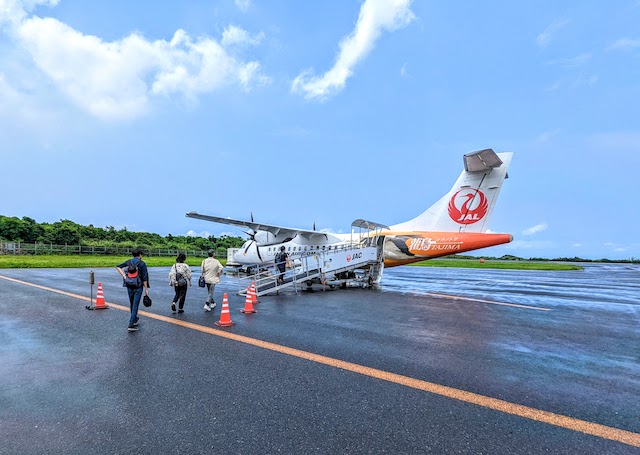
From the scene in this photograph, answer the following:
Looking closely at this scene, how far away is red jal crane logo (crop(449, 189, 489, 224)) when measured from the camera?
50.4 ft

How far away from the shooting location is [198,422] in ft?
11.5

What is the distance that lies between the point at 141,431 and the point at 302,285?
1416cm

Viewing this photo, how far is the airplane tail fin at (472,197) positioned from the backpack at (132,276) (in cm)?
1245

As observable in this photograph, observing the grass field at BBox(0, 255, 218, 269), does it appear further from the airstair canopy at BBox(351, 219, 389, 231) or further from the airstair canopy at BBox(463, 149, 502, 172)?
the airstair canopy at BBox(463, 149, 502, 172)

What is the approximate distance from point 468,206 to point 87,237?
69.8 m

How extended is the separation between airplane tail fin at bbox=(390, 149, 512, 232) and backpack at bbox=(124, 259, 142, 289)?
1245cm

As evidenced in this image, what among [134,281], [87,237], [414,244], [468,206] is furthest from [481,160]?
[87,237]

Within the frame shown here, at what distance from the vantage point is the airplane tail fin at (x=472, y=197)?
14430 mm

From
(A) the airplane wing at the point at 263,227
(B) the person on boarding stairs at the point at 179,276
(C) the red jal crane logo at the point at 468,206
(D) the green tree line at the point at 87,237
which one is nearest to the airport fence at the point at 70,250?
(D) the green tree line at the point at 87,237

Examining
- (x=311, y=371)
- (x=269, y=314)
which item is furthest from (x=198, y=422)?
(x=269, y=314)

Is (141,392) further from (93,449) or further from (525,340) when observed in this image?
(525,340)

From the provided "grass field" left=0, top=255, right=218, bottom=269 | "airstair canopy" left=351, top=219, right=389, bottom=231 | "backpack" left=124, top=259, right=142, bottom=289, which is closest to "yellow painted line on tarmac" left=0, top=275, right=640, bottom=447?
"backpack" left=124, top=259, right=142, bottom=289

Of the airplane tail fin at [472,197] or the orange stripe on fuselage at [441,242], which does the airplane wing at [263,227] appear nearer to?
the orange stripe on fuselage at [441,242]

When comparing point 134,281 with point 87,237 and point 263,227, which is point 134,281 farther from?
point 87,237
